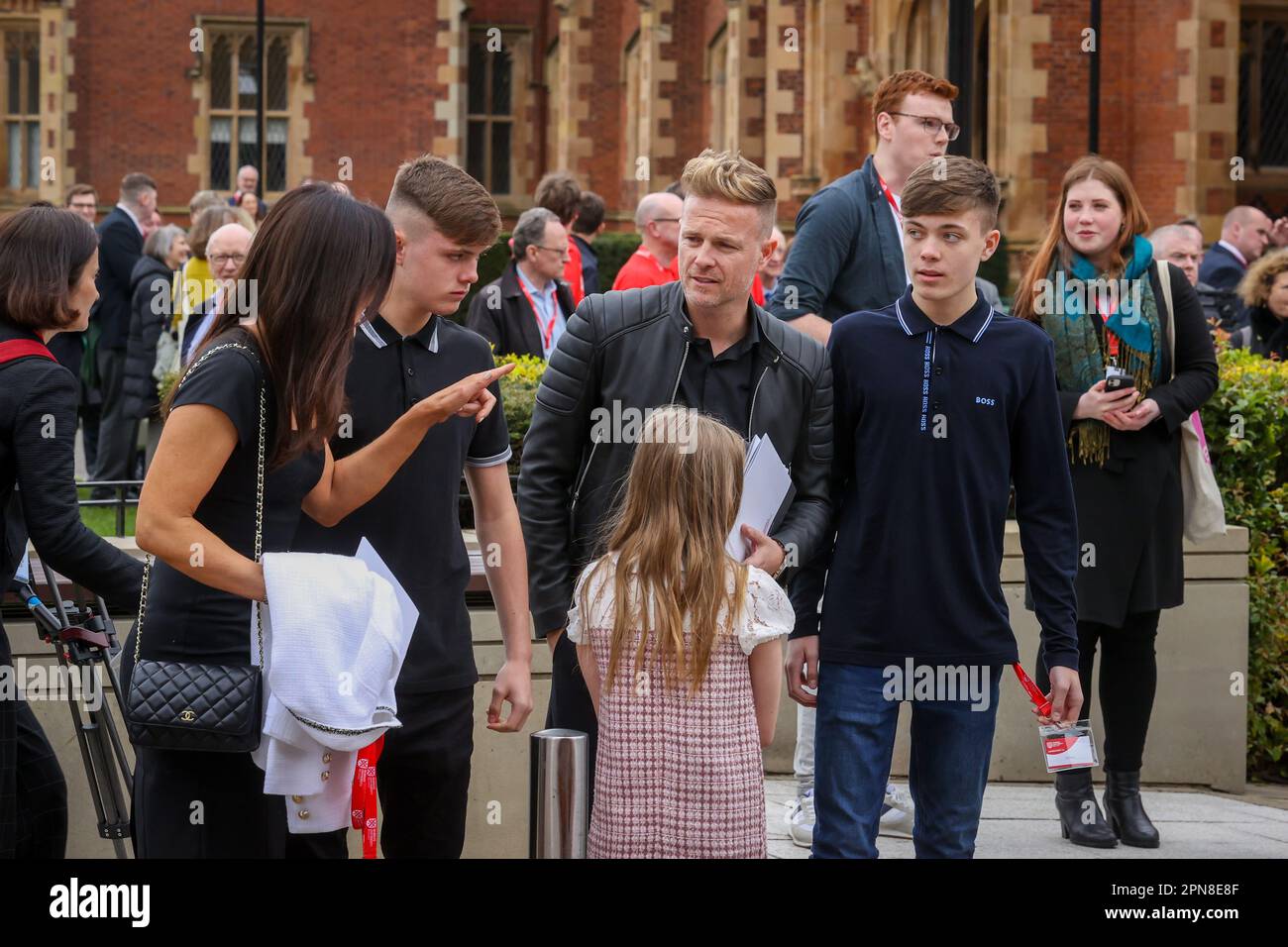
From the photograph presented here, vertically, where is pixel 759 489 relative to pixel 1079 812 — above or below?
above

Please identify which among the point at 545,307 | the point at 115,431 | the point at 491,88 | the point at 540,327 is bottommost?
the point at 115,431

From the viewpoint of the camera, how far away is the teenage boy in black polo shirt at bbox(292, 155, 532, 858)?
12.7 feet

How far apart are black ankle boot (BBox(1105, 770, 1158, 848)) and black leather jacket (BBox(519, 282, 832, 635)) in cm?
246

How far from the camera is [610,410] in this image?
13.4ft

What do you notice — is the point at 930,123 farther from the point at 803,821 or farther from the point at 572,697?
the point at 572,697

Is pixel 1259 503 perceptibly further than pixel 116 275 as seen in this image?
No

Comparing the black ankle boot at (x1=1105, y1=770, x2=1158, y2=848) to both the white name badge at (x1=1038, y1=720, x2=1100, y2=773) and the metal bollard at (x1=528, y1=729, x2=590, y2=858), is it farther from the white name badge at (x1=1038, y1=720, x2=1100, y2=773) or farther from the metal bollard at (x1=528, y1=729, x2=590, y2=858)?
the metal bollard at (x1=528, y1=729, x2=590, y2=858)

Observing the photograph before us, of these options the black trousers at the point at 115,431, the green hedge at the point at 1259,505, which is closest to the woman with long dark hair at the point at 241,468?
the green hedge at the point at 1259,505

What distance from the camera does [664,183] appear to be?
31.2 meters

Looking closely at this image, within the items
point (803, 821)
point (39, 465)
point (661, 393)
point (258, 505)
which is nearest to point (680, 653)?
point (661, 393)

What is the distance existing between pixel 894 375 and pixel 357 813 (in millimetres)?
1738

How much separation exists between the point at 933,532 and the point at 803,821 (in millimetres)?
2033
